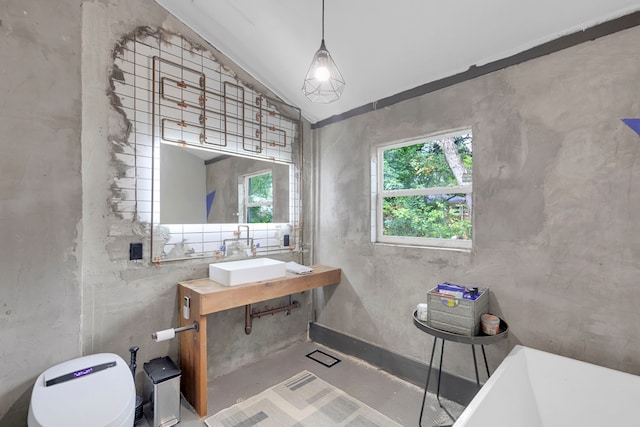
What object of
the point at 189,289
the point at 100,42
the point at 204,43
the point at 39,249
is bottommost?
the point at 189,289

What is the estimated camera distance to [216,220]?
2512 millimetres

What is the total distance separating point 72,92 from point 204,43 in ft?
3.46

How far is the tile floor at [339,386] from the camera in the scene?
199 cm

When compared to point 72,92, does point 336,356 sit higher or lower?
lower

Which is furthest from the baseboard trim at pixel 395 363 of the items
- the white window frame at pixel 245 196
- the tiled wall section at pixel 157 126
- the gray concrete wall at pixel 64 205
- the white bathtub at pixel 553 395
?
the gray concrete wall at pixel 64 205

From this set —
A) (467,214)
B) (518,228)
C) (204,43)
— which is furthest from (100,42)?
(518,228)

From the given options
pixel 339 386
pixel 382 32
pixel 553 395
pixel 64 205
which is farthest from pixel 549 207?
pixel 64 205

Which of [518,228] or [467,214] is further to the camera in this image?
[467,214]

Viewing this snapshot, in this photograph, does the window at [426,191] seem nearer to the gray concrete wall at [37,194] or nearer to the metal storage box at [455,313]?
the metal storage box at [455,313]

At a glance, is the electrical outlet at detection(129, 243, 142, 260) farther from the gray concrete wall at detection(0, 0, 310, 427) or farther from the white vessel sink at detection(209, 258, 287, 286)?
the white vessel sink at detection(209, 258, 287, 286)

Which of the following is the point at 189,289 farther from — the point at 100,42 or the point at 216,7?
the point at 216,7

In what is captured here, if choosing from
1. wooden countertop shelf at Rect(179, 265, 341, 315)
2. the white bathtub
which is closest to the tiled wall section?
wooden countertop shelf at Rect(179, 265, 341, 315)

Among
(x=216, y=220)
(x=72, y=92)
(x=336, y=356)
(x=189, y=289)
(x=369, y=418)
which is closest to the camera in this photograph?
(x=72, y=92)

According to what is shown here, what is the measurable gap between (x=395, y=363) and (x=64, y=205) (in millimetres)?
2625
